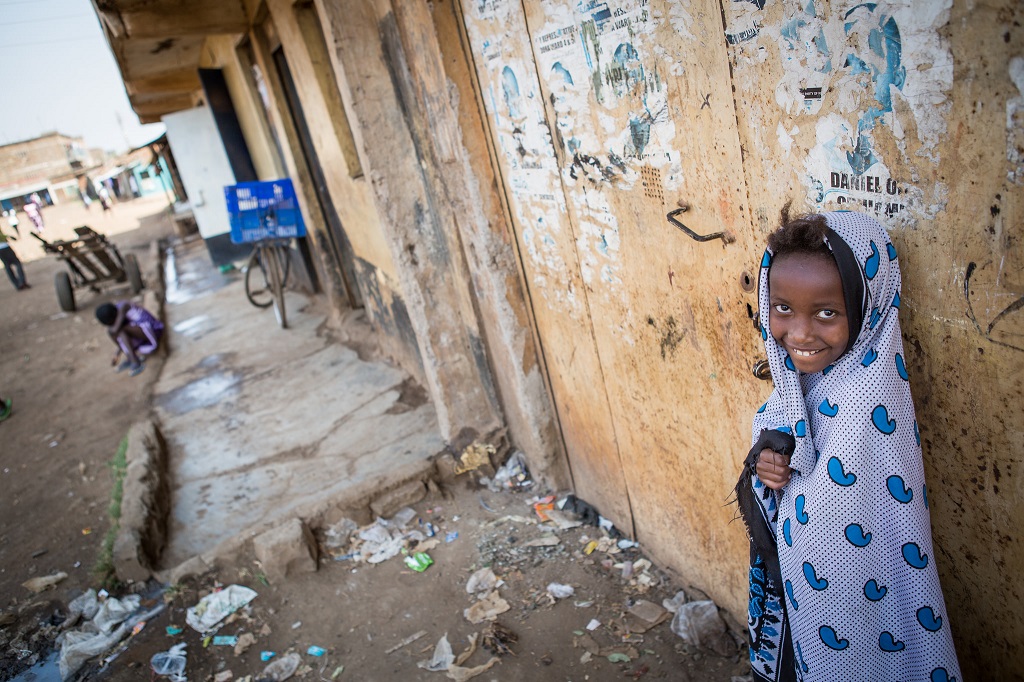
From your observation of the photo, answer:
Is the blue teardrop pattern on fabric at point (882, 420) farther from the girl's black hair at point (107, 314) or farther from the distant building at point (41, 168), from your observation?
the distant building at point (41, 168)

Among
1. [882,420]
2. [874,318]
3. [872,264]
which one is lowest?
[882,420]

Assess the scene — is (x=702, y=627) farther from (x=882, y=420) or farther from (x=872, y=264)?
(x=872, y=264)

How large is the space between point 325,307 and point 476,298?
199 inches

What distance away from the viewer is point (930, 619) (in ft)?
4.37

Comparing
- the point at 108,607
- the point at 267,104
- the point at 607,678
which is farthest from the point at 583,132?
the point at 267,104

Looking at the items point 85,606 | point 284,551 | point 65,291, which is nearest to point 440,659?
point 284,551

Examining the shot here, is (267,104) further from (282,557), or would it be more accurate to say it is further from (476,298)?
(282,557)

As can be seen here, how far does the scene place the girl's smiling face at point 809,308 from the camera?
120 cm

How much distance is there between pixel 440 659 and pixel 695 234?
2.07 m

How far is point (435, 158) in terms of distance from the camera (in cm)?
337

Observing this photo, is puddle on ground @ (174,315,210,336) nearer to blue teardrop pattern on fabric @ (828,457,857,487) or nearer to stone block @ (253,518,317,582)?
stone block @ (253,518,317,582)

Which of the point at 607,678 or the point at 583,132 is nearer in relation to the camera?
the point at 583,132

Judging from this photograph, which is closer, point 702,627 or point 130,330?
point 702,627

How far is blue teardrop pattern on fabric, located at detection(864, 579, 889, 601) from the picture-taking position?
1.35 meters
